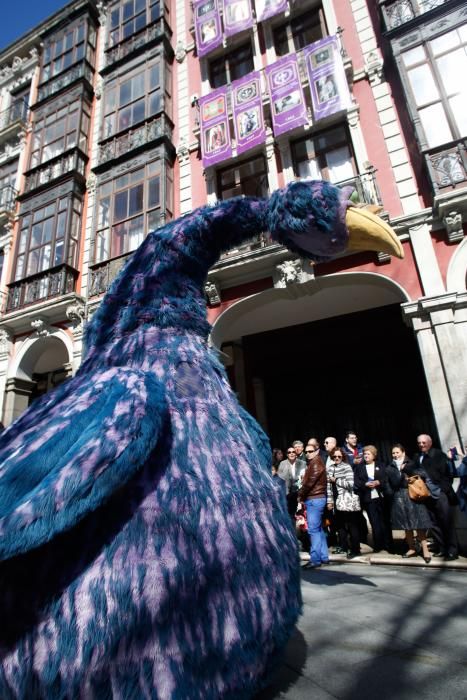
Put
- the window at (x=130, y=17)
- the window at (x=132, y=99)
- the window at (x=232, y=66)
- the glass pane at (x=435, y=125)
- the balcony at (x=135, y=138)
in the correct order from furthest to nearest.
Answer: the window at (x=130, y=17) → the window at (x=132, y=99) → the window at (x=232, y=66) → the balcony at (x=135, y=138) → the glass pane at (x=435, y=125)

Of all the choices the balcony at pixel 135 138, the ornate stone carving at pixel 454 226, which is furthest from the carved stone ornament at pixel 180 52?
the ornate stone carving at pixel 454 226

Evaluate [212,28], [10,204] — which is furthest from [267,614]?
[10,204]

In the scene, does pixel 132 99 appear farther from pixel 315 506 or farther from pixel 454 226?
pixel 315 506

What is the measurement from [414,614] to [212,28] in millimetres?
12934

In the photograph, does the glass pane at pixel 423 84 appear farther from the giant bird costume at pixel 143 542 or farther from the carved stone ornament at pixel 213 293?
the giant bird costume at pixel 143 542

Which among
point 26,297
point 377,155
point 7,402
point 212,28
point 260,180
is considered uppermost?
point 212,28

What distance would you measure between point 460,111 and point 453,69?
97 centimetres

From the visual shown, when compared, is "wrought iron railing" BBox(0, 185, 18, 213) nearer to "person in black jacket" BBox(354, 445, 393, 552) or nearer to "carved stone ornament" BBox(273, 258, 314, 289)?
"carved stone ornament" BBox(273, 258, 314, 289)

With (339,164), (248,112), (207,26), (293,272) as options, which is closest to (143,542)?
(293,272)

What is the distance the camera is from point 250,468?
1.10m

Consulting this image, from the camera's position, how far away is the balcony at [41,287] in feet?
32.3

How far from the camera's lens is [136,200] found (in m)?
9.95

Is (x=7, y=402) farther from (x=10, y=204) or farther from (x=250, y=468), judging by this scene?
(x=250, y=468)

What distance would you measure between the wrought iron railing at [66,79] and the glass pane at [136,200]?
504 cm
